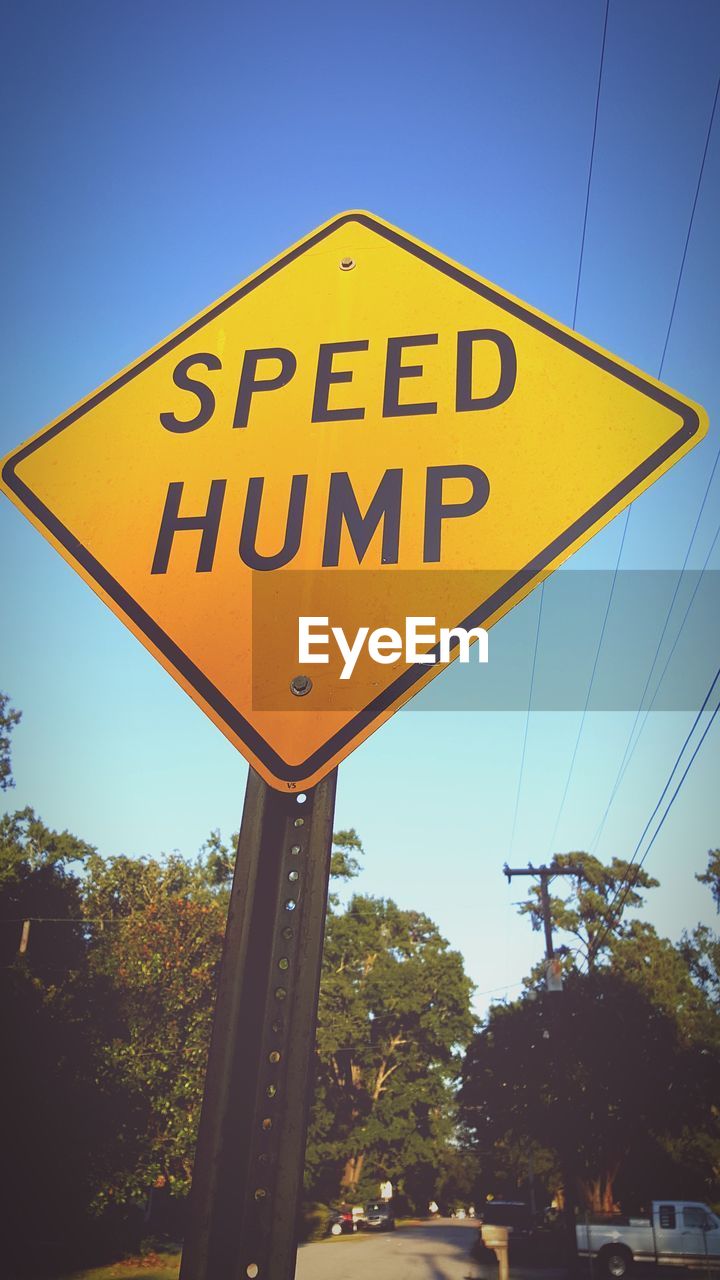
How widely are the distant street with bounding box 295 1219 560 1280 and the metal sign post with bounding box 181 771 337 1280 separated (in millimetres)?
19099

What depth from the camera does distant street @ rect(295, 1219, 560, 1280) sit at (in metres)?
16.9

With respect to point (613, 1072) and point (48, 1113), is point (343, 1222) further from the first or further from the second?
point (48, 1113)

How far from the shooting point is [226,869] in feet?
120

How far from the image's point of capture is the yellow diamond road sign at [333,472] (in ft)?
4.90

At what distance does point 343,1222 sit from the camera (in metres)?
36.2

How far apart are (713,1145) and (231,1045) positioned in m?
35.0

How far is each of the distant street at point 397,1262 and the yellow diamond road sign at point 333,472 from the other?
63.9 feet

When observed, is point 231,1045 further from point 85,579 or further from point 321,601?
point 85,579

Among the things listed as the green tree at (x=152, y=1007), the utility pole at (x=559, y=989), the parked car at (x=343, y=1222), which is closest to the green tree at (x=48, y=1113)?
the green tree at (x=152, y=1007)

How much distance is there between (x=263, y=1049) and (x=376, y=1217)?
45.5 meters

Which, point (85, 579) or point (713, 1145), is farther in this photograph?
point (713, 1145)

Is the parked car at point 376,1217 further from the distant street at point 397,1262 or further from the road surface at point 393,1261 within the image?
the distant street at point 397,1262

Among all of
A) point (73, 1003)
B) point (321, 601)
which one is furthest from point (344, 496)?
point (73, 1003)

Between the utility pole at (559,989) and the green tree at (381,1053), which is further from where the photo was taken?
the green tree at (381,1053)
